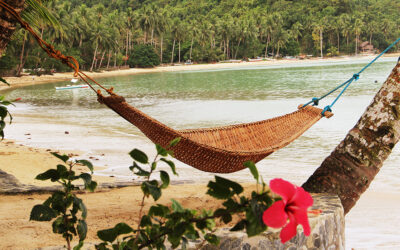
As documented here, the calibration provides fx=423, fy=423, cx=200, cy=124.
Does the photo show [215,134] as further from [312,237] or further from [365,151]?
[312,237]

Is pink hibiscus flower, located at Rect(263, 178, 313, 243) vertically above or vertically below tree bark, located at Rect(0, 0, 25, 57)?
below

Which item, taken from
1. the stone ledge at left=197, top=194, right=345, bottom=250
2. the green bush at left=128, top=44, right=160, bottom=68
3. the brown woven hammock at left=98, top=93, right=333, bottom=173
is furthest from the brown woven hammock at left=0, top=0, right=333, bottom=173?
the green bush at left=128, top=44, right=160, bottom=68

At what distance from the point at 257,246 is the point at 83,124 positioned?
713cm

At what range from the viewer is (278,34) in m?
54.8

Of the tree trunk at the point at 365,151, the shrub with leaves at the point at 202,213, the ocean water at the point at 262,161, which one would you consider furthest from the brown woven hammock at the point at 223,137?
the shrub with leaves at the point at 202,213

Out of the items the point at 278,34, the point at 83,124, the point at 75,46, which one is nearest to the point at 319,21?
the point at 278,34

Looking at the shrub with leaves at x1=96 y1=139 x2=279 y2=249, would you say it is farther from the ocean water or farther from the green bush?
the green bush

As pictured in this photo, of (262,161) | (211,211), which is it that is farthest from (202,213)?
(262,161)

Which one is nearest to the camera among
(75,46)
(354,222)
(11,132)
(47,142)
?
(354,222)

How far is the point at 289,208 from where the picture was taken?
0.39m

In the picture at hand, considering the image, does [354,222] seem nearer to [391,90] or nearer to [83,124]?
[391,90]

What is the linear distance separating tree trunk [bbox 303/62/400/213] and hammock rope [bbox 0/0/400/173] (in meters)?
0.28

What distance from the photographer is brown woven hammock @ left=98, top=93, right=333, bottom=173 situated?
1.71 metres

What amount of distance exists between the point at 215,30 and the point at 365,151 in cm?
5185
